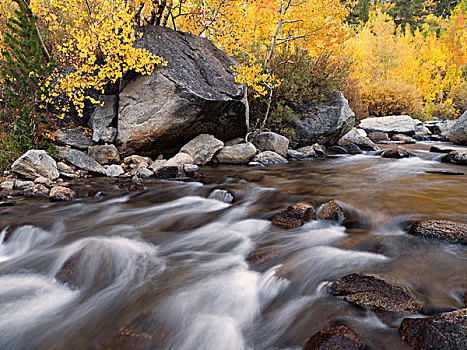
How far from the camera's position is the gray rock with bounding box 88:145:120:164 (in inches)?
267

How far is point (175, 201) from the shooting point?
4.66m

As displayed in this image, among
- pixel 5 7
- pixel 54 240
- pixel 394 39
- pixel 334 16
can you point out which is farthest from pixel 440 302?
pixel 394 39

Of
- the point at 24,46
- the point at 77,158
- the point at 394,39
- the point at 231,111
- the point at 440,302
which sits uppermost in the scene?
the point at 394,39

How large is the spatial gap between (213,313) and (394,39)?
4835 centimetres

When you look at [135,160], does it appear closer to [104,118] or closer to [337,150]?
[104,118]

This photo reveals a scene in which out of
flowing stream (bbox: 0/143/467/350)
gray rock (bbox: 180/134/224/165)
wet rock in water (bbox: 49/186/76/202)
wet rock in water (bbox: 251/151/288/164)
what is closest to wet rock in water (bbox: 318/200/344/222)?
flowing stream (bbox: 0/143/467/350)

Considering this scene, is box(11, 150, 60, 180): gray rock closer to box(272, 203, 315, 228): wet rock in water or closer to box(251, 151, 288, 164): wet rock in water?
box(272, 203, 315, 228): wet rock in water

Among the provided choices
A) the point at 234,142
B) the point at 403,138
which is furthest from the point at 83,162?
the point at 403,138

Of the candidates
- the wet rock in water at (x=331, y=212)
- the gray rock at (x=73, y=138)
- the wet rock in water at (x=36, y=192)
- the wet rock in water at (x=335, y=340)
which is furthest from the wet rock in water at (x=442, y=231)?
the gray rock at (x=73, y=138)

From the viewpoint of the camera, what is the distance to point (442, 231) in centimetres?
242

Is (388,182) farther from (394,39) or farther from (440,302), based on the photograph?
(394,39)

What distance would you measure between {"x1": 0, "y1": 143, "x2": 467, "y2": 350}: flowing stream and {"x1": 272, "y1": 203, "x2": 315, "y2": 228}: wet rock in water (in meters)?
0.12

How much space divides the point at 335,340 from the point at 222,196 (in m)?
3.36

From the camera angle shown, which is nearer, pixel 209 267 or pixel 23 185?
pixel 209 267
